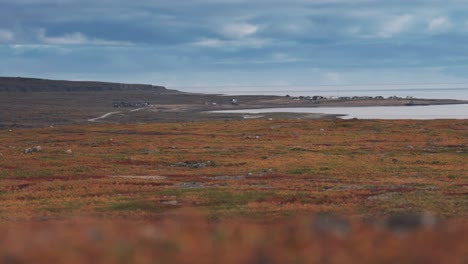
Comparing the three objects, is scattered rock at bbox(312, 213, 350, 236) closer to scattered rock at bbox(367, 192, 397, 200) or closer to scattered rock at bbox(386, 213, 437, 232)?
scattered rock at bbox(386, 213, 437, 232)

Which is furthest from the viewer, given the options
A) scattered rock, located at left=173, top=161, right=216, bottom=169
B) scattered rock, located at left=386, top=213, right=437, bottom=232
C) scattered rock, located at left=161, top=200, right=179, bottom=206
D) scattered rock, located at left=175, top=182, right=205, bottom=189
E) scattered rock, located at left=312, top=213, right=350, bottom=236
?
scattered rock, located at left=173, top=161, right=216, bottom=169

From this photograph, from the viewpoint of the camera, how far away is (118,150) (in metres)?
74.7

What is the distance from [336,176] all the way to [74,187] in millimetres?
17869

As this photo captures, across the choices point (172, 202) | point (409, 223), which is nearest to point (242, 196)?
point (172, 202)

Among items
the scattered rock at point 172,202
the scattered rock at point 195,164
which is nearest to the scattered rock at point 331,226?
the scattered rock at point 172,202

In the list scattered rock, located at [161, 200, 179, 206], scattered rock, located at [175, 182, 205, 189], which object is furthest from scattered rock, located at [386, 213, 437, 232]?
scattered rock, located at [175, 182, 205, 189]

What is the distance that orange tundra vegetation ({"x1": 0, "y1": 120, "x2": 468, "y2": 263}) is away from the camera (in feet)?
44.6

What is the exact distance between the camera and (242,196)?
1439 inches

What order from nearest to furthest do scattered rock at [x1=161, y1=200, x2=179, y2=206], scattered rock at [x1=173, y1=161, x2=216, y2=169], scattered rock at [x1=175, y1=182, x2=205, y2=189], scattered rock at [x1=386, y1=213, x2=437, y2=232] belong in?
scattered rock at [x1=386, y1=213, x2=437, y2=232] → scattered rock at [x1=161, y1=200, x2=179, y2=206] → scattered rock at [x1=175, y1=182, x2=205, y2=189] → scattered rock at [x1=173, y1=161, x2=216, y2=169]

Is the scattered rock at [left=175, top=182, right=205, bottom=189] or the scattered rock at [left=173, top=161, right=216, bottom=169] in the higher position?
the scattered rock at [left=175, top=182, right=205, bottom=189]

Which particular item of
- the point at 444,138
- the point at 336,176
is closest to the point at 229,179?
the point at 336,176

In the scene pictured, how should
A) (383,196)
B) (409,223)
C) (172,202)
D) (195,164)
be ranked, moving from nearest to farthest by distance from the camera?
1. (409,223)
2. (172,202)
3. (383,196)
4. (195,164)

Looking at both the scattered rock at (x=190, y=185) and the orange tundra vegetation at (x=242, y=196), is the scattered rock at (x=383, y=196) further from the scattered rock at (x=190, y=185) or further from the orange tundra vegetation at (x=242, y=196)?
the scattered rock at (x=190, y=185)

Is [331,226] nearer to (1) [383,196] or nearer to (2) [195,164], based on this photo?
(1) [383,196]
